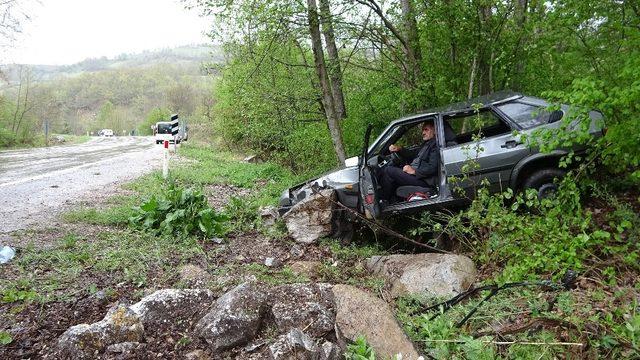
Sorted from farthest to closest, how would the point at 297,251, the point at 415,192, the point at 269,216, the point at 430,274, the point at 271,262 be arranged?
the point at 269,216 < the point at 415,192 < the point at 297,251 < the point at 271,262 < the point at 430,274

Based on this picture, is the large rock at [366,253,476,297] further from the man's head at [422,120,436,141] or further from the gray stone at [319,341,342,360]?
the man's head at [422,120,436,141]

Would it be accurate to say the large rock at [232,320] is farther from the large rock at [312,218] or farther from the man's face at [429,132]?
the man's face at [429,132]

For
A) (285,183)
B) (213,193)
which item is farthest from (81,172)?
(285,183)

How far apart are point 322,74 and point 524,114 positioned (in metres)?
4.43

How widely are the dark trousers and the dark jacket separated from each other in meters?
0.09

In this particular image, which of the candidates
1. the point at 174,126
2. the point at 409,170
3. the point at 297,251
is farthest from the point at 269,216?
the point at 174,126

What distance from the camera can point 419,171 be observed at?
22.3 ft

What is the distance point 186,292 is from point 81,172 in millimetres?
10490

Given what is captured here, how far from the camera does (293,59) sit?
14805 mm

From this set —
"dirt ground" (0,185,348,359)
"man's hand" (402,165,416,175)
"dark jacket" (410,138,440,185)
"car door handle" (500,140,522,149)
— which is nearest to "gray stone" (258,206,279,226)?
"dirt ground" (0,185,348,359)

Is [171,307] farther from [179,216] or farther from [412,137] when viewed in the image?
[412,137]

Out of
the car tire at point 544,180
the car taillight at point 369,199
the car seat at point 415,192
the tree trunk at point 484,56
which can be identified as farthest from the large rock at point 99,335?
the tree trunk at point 484,56

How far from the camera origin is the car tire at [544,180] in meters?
6.31

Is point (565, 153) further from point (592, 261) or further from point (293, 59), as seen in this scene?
point (293, 59)
